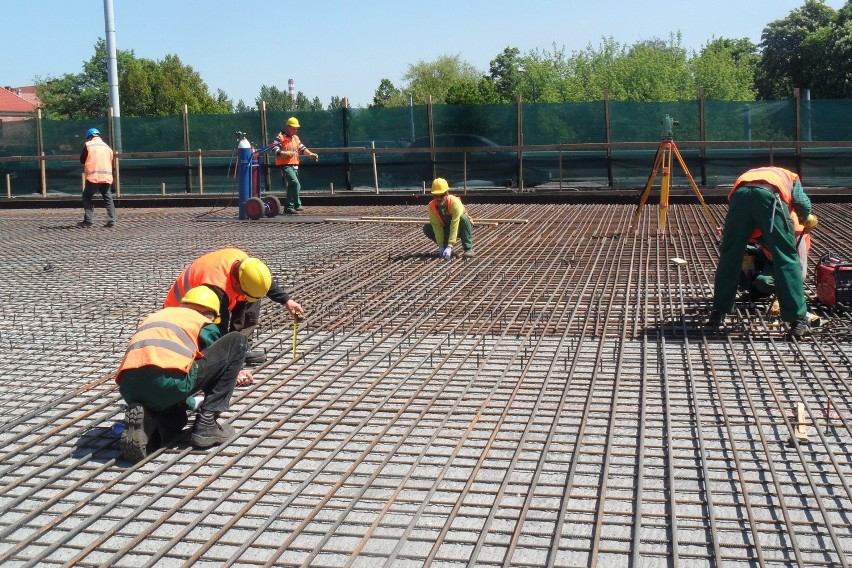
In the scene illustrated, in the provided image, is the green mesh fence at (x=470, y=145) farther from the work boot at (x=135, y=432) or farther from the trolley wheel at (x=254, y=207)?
the work boot at (x=135, y=432)

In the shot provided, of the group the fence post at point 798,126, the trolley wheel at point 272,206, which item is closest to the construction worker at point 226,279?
the trolley wheel at point 272,206

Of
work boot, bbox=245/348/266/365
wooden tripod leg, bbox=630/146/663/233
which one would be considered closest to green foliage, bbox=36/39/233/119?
wooden tripod leg, bbox=630/146/663/233

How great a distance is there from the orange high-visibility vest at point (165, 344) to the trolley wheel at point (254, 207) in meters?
8.91

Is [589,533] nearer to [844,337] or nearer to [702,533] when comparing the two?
[702,533]

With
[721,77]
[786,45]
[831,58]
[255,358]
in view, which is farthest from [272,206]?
[786,45]

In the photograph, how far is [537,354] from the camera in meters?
5.79

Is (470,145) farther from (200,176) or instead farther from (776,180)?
(776,180)

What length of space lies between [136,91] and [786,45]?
32907 mm

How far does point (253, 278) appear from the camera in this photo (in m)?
4.50

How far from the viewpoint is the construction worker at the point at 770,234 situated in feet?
18.9

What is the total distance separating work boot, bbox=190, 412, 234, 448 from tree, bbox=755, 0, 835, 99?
42.6m

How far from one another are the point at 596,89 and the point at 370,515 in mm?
35699

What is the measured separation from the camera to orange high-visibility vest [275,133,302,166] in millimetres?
13258

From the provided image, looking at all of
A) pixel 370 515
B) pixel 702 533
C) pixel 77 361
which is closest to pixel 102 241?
pixel 77 361
